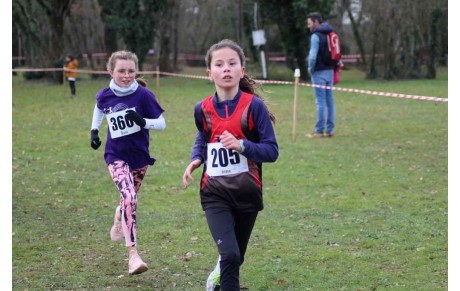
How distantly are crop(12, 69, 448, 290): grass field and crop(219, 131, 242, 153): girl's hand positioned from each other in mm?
1817

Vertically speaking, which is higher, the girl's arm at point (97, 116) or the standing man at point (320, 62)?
the standing man at point (320, 62)

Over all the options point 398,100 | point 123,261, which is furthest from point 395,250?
point 398,100

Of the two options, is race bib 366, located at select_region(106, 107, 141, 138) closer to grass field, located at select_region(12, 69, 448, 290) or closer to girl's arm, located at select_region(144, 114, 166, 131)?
girl's arm, located at select_region(144, 114, 166, 131)

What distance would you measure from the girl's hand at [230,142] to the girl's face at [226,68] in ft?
1.54

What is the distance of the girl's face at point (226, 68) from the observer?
457 cm

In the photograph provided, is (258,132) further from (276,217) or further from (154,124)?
(276,217)

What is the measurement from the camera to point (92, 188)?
9953mm

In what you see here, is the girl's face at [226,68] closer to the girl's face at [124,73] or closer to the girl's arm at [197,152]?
the girl's arm at [197,152]

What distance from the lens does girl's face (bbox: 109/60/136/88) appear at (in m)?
6.01

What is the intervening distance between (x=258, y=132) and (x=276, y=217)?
368 centimetres

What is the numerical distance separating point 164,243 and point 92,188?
3.27m

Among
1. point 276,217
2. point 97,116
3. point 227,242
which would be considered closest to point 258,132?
point 227,242

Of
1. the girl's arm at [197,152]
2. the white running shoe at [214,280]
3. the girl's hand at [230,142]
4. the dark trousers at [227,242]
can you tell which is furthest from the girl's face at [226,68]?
the white running shoe at [214,280]

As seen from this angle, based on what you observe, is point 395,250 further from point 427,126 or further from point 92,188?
point 427,126
